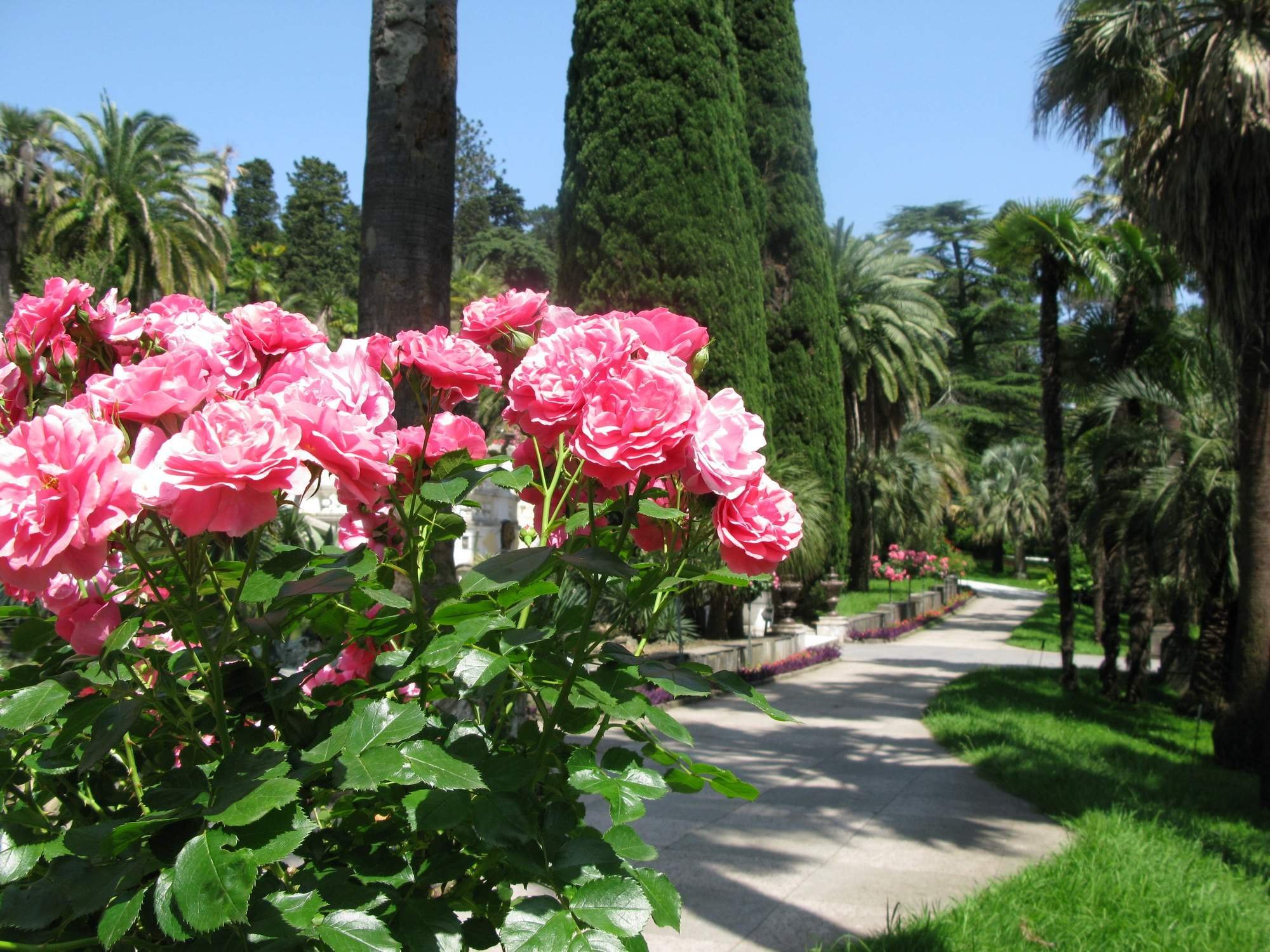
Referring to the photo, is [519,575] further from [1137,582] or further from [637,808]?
[1137,582]

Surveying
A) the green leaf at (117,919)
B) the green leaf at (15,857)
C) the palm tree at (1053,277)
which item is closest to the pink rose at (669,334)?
the green leaf at (117,919)

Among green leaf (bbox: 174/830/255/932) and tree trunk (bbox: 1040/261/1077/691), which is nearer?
green leaf (bbox: 174/830/255/932)

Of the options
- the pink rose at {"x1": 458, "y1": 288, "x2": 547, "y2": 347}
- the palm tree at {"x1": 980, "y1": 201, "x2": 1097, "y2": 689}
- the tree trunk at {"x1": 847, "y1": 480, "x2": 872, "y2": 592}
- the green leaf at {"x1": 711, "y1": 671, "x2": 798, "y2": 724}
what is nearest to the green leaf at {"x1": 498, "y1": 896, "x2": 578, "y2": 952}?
the green leaf at {"x1": 711, "y1": 671, "x2": 798, "y2": 724}

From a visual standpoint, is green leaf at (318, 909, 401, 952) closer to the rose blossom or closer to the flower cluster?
the flower cluster

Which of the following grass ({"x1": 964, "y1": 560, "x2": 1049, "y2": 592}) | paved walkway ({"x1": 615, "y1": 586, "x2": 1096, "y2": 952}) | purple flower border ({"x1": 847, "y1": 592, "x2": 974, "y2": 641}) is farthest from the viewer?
grass ({"x1": 964, "y1": 560, "x2": 1049, "y2": 592})

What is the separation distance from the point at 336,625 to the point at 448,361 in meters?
0.41

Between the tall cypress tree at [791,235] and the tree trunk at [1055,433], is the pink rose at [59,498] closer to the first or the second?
the tree trunk at [1055,433]

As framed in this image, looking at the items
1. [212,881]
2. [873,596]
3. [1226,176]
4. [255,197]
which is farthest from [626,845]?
[255,197]

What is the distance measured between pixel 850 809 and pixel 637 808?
5.52 m

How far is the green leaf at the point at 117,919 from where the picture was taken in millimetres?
934

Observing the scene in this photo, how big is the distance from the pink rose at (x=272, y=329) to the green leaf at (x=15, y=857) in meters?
0.68

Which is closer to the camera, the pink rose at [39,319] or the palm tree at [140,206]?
the pink rose at [39,319]

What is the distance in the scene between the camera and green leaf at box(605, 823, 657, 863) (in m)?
1.17

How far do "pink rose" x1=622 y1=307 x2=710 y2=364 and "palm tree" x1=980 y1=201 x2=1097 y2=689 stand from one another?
11.5 metres
